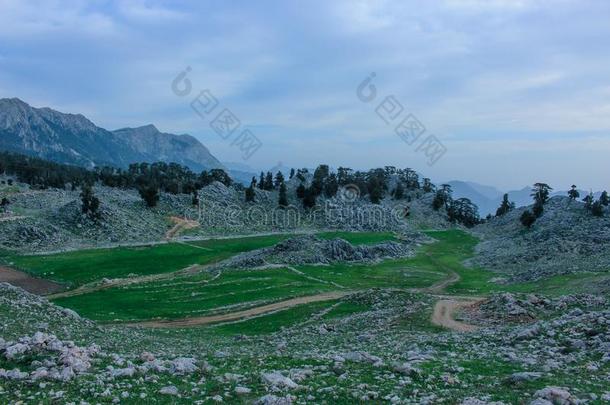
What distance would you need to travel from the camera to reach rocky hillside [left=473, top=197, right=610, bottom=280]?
6681 centimetres

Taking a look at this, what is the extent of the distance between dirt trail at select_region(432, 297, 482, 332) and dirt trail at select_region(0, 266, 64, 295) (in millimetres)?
50307

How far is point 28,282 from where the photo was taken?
69.4m

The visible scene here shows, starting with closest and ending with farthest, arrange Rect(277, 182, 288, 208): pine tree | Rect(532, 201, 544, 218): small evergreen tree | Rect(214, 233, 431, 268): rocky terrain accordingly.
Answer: Rect(214, 233, 431, 268): rocky terrain < Rect(532, 201, 544, 218): small evergreen tree < Rect(277, 182, 288, 208): pine tree

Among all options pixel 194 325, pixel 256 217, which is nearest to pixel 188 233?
pixel 256 217

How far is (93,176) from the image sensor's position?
193 m

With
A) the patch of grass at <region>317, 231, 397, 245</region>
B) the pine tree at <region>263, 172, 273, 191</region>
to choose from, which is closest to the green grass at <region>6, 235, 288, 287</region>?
the patch of grass at <region>317, 231, 397, 245</region>

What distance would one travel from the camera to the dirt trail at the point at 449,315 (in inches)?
1411

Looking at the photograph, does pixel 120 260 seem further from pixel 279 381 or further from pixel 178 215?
pixel 279 381

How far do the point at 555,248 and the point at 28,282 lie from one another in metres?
81.4

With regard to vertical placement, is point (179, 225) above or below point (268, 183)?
below

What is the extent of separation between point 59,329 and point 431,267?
68.2 m

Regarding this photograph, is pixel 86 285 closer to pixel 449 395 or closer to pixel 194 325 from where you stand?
pixel 194 325

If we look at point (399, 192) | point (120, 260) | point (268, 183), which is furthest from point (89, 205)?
point (399, 192)

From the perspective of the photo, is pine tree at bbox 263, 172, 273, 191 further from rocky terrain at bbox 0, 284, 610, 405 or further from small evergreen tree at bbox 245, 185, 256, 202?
rocky terrain at bbox 0, 284, 610, 405
